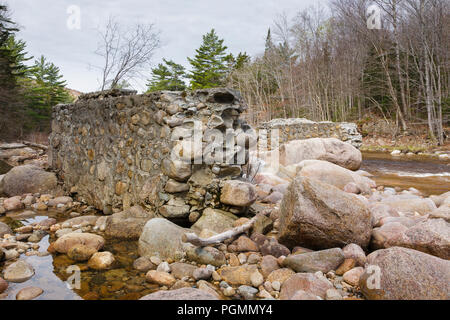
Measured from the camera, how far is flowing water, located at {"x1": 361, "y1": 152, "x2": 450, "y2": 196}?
6.30 m

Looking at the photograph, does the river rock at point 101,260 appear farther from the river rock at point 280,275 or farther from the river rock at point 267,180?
the river rock at point 267,180

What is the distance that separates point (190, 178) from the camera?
11.0 ft

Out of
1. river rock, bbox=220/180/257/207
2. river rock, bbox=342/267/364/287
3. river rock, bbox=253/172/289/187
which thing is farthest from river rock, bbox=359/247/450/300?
river rock, bbox=253/172/289/187

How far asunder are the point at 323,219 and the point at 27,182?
558 centimetres

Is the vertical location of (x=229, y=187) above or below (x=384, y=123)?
below

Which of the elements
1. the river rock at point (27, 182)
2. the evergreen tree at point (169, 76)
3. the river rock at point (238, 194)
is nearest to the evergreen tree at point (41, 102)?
the evergreen tree at point (169, 76)

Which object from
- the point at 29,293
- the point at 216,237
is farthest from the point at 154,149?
the point at 29,293

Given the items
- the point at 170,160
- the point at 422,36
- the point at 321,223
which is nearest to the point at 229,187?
the point at 170,160

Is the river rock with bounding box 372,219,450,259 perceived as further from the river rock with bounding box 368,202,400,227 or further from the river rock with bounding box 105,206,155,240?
the river rock with bounding box 105,206,155,240

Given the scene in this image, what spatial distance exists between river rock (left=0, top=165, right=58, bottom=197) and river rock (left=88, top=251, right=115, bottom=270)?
3.46 meters

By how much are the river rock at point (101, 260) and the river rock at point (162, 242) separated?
0.99 feet

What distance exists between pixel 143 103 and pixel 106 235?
1.79 m

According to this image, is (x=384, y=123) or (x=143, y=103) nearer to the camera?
(x=143, y=103)

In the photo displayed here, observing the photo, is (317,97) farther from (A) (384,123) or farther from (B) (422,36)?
(B) (422,36)
